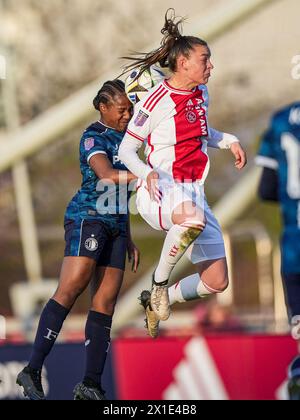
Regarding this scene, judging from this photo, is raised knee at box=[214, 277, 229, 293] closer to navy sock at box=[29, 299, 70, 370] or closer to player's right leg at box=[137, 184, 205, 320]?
player's right leg at box=[137, 184, 205, 320]

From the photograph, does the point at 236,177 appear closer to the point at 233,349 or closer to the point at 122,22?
the point at 122,22

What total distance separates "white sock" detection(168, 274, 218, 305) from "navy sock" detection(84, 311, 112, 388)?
510 mm

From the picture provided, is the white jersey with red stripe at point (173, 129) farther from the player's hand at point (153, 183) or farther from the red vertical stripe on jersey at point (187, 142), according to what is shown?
the player's hand at point (153, 183)

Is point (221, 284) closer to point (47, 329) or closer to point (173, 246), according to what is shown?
point (173, 246)

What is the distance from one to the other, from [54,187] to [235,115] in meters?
3.36

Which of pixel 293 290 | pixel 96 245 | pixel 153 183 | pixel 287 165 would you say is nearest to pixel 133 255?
pixel 96 245

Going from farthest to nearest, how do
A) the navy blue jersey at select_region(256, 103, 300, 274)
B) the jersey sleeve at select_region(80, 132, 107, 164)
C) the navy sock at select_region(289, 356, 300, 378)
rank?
the jersey sleeve at select_region(80, 132, 107, 164)
the navy sock at select_region(289, 356, 300, 378)
the navy blue jersey at select_region(256, 103, 300, 274)

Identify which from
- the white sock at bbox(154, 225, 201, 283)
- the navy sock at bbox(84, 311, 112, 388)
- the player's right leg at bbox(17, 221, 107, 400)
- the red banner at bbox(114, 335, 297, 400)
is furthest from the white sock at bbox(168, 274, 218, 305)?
the red banner at bbox(114, 335, 297, 400)

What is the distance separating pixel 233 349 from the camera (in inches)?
523

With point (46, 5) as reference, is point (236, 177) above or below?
below

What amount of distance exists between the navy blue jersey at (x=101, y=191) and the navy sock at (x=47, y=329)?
646 millimetres

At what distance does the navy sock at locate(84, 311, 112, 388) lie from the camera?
9.18 meters
